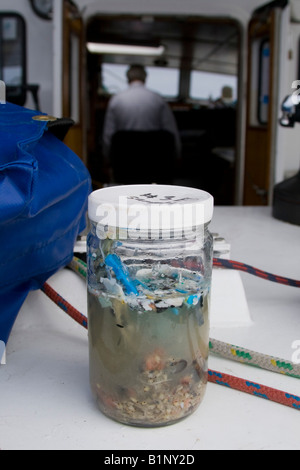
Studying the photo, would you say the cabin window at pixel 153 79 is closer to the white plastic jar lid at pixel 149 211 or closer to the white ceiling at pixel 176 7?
the white ceiling at pixel 176 7

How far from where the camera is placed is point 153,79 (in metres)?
7.92

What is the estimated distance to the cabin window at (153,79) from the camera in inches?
305

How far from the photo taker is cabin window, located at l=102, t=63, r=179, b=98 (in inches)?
305

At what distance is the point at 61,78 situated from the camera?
3.26 meters

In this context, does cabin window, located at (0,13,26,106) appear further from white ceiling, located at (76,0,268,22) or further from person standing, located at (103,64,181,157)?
person standing, located at (103,64,181,157)

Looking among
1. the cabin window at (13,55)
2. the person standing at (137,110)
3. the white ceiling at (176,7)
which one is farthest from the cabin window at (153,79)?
the cabin window at (13,55)

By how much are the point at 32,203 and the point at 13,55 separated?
10.5 feet

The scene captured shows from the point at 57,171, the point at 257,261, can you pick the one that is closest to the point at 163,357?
the point at 57,171

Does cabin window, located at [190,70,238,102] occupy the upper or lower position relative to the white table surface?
upper

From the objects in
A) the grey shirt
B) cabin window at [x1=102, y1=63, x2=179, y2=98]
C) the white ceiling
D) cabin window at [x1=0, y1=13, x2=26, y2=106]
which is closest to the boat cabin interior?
cabin window at [x1=102, y1=63, x2=179, y2=98]

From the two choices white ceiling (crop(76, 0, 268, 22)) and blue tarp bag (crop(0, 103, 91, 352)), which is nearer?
blue tarp bag (crop(0, 103, 91, 352))

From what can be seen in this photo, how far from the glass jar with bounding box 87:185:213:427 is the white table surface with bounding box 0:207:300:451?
0.03 m

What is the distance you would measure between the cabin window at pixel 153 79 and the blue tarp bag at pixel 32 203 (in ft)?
23.1

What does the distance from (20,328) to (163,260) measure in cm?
40
